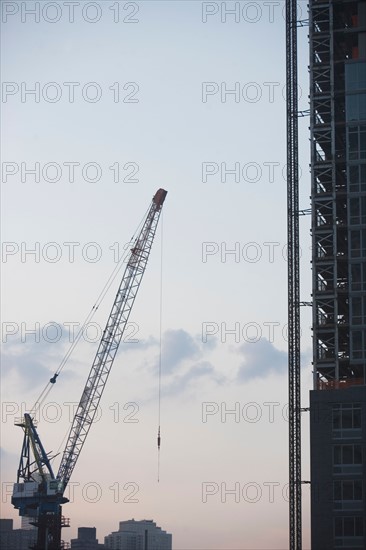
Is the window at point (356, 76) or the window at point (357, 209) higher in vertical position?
the window at point (356, 76)

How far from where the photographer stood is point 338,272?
148750 mm

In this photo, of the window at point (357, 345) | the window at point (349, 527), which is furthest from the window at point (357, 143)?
the window at point (349, 527)

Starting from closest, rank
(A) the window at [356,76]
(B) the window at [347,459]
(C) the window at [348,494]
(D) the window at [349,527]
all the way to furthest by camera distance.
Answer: (D) the window at [349,527]
(C) the window at [348,494]
(B) the window at [347,459]
(A) the window at [356,76]

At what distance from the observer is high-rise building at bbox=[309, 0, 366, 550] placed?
135 m

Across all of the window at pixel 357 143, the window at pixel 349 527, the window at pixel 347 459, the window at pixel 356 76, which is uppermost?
the window at pixel 356 76

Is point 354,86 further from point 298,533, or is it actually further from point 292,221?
point 298,533

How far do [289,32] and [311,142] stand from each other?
20958 millimetres

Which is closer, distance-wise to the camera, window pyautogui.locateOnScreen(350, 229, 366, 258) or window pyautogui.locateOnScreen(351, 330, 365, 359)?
window pyautogui.locateOnScreen(351, 330, 365, 359)

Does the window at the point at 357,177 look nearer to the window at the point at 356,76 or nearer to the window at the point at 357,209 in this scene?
the window at the point at 357,209

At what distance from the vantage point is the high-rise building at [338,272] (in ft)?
443

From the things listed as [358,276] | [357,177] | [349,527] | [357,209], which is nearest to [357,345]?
[358,276]

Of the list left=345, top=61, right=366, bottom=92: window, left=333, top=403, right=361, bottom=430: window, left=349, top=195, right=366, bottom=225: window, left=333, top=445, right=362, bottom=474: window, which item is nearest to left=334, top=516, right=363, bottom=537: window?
left=333, top=445, right=362, bottom=474: window

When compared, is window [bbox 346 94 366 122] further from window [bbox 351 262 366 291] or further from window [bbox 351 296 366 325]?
window [bbox 351 296 366 325]

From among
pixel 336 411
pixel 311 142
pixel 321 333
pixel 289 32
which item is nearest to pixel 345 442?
pixel 336 411
